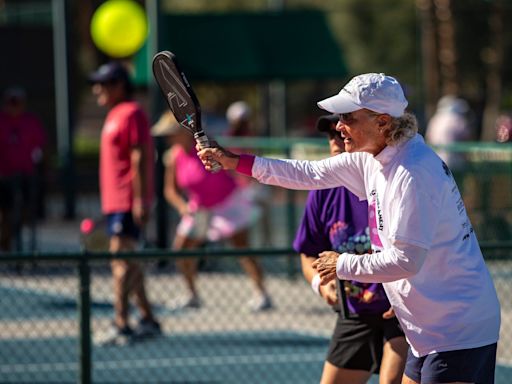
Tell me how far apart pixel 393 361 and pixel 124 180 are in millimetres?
4080

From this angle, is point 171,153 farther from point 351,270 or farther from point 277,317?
point 351,270

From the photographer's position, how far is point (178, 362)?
8.34m

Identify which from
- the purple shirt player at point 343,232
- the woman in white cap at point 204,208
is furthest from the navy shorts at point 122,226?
the purple shirt player at point 343,232

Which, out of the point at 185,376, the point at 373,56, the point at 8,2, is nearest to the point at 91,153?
the point at 8,2

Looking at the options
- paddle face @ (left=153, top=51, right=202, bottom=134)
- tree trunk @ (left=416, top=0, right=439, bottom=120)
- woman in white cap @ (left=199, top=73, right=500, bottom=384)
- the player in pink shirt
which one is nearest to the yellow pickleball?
the player in pink shirt

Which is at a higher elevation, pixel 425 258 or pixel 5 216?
pixel 425 258

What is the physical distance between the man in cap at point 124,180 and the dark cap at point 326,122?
11.3 feet

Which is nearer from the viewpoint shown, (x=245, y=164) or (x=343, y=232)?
(x=245, y=164)

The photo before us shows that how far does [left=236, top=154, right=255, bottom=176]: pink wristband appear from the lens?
446cm

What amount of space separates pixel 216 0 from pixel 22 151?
32629mm

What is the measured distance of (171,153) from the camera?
34.4 ft

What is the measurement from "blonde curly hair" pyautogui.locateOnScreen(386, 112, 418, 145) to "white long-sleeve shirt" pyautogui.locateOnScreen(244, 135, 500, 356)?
0.9 inches

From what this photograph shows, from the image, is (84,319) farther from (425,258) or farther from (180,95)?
(425,258)

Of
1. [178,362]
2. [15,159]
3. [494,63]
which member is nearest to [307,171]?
[178,362]
